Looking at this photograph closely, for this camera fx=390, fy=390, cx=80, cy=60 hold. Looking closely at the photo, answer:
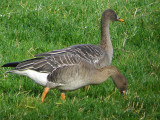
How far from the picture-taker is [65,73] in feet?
21.1

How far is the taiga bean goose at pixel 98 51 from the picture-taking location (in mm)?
7048

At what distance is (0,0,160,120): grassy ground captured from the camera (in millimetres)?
5934

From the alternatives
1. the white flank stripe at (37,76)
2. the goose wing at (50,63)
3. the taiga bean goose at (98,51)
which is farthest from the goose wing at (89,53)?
the white flank stripe at (37,76)

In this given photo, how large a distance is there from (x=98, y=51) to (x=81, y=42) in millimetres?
1481

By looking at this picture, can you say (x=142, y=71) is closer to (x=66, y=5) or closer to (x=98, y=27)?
(x=98, y=27)

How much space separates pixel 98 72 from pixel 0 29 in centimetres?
343

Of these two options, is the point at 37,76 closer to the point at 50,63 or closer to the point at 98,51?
the point at 50,63

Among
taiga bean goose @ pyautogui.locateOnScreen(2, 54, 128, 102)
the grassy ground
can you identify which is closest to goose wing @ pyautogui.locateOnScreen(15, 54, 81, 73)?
taiga bean goose @ pyautogui.locateOnScreen(2, 54, 128, 102)

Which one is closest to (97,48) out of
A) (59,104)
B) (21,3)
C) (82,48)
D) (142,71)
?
(82,48)

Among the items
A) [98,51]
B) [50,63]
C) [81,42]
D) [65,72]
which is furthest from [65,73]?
[81,42]

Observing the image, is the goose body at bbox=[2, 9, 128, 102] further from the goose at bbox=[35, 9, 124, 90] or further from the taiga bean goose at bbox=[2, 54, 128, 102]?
the goose at bbox=[35, 9, 124, 90]

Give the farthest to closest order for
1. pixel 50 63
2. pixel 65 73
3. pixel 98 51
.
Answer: pixel 98 51
pixel 50 63
pixel 65 73

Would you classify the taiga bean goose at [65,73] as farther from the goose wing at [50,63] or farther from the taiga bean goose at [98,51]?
the taiga bean goose at [98,51]

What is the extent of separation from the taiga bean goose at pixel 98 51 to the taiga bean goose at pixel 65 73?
0.84ft
